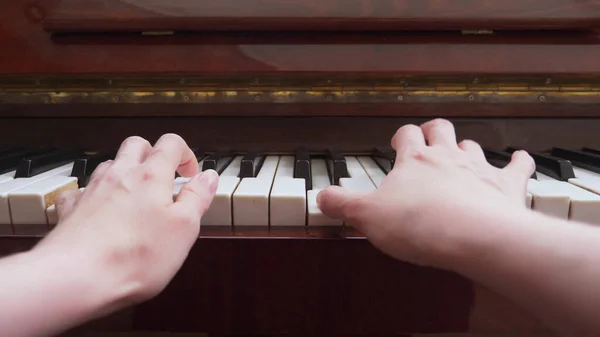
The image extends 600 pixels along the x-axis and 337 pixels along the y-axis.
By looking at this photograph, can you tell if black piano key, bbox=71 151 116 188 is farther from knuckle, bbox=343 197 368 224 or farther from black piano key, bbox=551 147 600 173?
black piano key, bbox=551 147 600 173

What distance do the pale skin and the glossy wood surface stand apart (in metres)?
0.33

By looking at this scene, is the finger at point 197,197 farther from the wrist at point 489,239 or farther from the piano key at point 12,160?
the piano key at point 12,160

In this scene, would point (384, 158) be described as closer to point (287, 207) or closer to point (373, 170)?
point (373, 170)

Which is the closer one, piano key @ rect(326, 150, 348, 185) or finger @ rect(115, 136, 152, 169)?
finger @ rect(115, 136, 152, 169)

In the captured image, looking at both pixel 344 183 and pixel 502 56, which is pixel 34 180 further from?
pixel 502 56

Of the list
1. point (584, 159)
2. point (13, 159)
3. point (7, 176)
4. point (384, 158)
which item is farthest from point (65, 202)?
point (584, 159)

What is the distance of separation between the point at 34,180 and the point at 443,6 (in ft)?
2.54

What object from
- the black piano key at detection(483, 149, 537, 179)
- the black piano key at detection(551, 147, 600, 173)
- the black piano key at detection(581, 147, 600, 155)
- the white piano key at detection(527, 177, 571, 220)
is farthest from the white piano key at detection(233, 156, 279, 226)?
the black piano key at detection(581, 147, 600, 155)

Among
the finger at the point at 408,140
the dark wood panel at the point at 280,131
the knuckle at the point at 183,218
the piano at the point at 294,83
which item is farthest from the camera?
the dark wood panel at the point at 280,131

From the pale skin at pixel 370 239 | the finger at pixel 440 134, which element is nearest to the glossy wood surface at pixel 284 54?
the finger at pixel 440 134

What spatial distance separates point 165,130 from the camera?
0.92 meters

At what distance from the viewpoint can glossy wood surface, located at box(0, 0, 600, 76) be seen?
83cm

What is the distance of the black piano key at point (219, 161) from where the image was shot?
722 mm

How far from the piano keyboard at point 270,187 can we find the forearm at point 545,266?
0.17 meters
